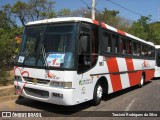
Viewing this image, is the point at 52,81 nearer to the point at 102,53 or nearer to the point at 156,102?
the point at 102,53

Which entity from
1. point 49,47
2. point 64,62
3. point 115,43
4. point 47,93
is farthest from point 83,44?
point 115,43

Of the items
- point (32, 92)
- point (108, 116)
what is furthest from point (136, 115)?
point (32, 92)

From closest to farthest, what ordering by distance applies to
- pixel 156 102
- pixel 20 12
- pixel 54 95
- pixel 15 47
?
pixel 54 95 → pixel 156 102 → pixel 15 47 → pixel 20 12

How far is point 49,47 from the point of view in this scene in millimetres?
8250

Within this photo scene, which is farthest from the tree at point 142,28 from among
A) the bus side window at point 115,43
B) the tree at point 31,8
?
the bus side window at point 115,43

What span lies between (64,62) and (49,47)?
83cm

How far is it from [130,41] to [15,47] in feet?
18.6

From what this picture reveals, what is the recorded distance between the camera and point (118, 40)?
11.3m

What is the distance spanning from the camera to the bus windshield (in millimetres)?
7820

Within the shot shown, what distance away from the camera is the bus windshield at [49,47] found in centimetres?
782

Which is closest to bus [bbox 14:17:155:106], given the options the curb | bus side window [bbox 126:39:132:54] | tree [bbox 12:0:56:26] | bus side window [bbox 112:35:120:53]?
bus side window [bbox 112:35:120:53]

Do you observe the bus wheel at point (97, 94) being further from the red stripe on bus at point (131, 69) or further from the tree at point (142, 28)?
the tree at point (142, 28)

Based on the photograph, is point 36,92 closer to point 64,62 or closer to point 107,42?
point 64,62

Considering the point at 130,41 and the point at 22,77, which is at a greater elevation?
the point at 130,41
